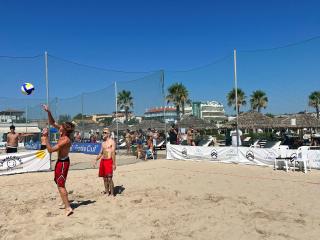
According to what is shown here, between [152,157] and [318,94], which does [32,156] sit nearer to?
[152,157]

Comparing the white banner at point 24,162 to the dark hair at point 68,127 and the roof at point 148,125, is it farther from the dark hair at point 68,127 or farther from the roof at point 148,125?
the roof at point 148,125

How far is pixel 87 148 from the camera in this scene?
2188 cm

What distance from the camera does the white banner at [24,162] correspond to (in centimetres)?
1177

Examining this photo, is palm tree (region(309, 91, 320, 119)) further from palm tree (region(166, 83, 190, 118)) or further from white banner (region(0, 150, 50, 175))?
white banner (region(0, 150, 50, 175))

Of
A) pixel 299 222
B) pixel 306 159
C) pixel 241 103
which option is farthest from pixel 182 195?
pixel 241 103

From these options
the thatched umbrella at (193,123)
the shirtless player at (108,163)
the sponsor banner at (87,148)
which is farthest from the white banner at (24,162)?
the thatched umbrella at (193,123)

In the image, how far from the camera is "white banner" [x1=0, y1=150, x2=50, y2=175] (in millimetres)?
11766

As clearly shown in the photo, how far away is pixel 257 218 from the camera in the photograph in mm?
5738

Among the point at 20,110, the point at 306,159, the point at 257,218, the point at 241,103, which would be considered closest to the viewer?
the point at 257,218

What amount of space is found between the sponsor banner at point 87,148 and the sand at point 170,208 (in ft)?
32.8

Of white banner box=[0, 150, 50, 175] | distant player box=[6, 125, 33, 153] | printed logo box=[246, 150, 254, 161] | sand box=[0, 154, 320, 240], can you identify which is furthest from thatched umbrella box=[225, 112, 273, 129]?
distant player box=[6, 125, 33, 153]

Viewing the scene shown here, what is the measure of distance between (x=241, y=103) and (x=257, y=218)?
4948 cm

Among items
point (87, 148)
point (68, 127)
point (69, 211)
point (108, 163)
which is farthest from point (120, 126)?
point (69, 211)

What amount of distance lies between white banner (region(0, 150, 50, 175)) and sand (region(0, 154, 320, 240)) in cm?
123
